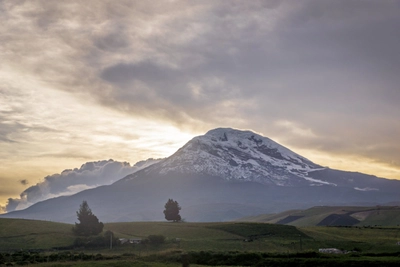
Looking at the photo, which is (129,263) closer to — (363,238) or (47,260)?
(47,260)

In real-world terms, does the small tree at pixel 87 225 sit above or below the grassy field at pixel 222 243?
above

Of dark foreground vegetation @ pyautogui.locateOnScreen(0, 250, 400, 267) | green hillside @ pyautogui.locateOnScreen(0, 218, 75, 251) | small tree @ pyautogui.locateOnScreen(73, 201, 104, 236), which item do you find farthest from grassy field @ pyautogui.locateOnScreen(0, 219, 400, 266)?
small tree @ pyautogui.locateOnScreen(73, 201, 104, 236)

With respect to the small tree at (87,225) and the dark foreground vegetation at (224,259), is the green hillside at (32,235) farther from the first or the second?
the dark foreground vegetation at (224,259)

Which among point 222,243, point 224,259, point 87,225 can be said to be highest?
point 87,225

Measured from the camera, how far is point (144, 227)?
156m

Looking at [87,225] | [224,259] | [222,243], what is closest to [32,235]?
[87,225]

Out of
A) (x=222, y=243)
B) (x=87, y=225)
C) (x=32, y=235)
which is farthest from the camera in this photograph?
(x=87, y=225)

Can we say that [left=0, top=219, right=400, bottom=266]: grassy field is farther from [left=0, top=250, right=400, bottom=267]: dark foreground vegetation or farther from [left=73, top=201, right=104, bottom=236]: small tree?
[left=73, top=201, right=104, bottom=236]: small tree

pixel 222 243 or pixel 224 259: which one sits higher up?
pixel 222 243

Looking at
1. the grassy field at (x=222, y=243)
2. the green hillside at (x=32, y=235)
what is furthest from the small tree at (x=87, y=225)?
the grassy field at (x=222, y=243)

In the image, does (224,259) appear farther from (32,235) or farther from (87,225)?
(32,235)

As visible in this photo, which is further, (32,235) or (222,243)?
(32,235)

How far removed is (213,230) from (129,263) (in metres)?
67.2

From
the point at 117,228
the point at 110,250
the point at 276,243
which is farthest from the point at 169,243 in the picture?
A: the point at 117,228
